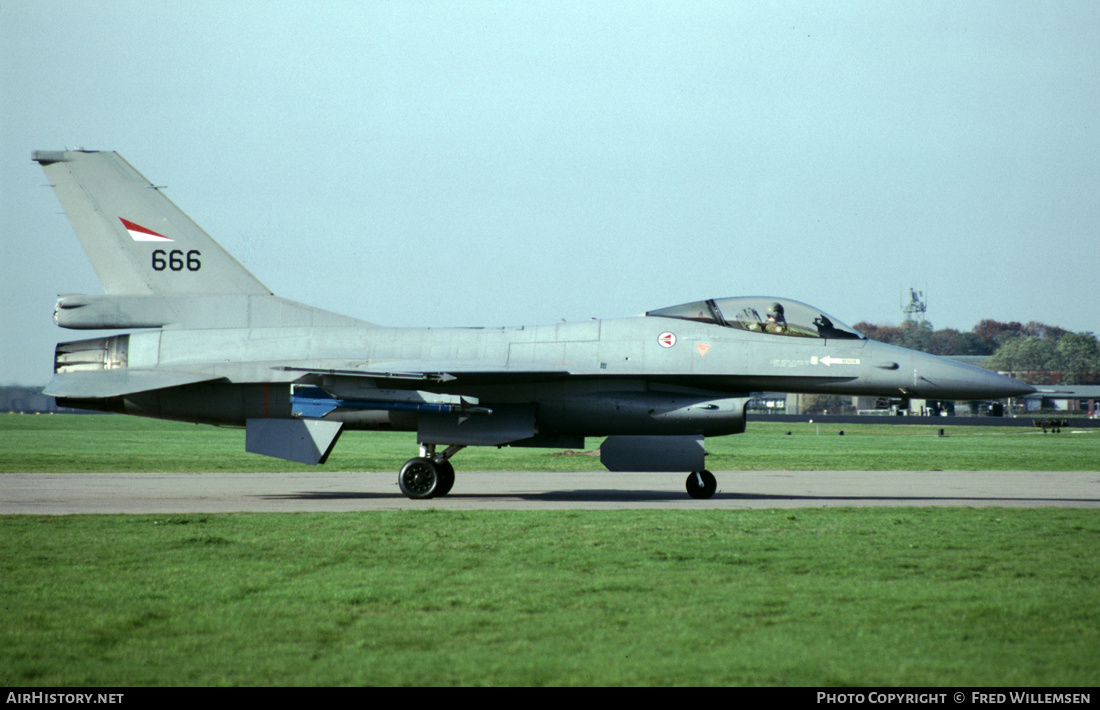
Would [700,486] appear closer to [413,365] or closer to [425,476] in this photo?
[425,476]

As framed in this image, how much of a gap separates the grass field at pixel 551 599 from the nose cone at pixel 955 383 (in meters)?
3.23

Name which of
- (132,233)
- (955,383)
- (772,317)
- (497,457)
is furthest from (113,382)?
(497,457)

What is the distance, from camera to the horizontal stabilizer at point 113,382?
49.2 ft

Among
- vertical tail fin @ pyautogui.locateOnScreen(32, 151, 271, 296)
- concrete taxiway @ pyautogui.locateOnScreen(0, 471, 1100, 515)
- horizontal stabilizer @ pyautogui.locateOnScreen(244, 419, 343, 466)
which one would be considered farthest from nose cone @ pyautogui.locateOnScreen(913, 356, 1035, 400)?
vertical tail fin @ pyautogui.locateOnScreen(32, 151, 271, 296)

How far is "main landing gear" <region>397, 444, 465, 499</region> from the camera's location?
15.1 metres

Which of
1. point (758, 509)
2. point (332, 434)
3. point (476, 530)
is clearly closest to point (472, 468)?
point (332, 434)

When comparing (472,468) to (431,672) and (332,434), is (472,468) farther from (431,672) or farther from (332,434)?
(431,672)

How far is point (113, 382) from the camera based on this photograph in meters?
15.2

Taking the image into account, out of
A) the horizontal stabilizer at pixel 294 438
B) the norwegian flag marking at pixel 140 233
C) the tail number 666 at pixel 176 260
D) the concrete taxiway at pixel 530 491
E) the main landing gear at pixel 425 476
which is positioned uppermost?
the norwegian flag marking at pixel 140 233

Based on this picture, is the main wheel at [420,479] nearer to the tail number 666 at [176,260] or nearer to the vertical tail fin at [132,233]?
the vertical tail fin at [132,233]

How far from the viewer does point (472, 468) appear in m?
23.4

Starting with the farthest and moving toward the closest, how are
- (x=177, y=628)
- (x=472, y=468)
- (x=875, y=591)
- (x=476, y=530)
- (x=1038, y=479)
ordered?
(x=472, y=468), (x=1038, y=479), (x=476, y=530), (x=875, y=591), (x=177, y=628)

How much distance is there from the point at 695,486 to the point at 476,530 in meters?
6.24

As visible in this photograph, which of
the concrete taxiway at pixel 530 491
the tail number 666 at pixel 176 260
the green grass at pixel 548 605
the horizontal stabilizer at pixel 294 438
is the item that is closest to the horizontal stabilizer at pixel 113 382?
the horizontal stabilizer at pixel 294 438
